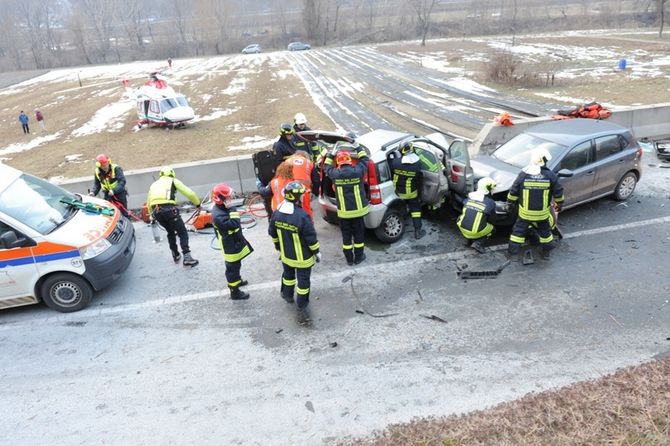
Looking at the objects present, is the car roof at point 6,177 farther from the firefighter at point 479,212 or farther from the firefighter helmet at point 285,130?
the firefighter at point 479,212

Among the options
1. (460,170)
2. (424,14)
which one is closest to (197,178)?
(460,170)

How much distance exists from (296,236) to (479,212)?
303 cm

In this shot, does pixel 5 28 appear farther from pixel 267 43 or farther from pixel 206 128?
pixel 206 128

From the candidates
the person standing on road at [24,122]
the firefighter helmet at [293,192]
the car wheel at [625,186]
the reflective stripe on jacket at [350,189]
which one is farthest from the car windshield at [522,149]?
the person standing on road at [24,122]

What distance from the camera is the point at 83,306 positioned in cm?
689

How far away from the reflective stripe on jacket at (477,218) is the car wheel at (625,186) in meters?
3.28

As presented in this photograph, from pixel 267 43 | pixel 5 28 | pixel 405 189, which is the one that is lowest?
pixel 405 189

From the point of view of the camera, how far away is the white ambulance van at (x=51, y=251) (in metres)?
6.43

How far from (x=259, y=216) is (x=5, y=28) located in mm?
100006

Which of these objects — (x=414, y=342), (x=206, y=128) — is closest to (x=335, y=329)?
(x=414, y=342)

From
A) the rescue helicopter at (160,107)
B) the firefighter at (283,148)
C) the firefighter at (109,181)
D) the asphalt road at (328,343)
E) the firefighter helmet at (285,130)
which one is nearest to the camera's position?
the asphalt road at (328,343)

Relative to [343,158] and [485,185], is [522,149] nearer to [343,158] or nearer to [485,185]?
[485,185]

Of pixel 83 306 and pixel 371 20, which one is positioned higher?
pixel 371 20

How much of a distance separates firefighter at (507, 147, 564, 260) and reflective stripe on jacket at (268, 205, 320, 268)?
10.6ft
